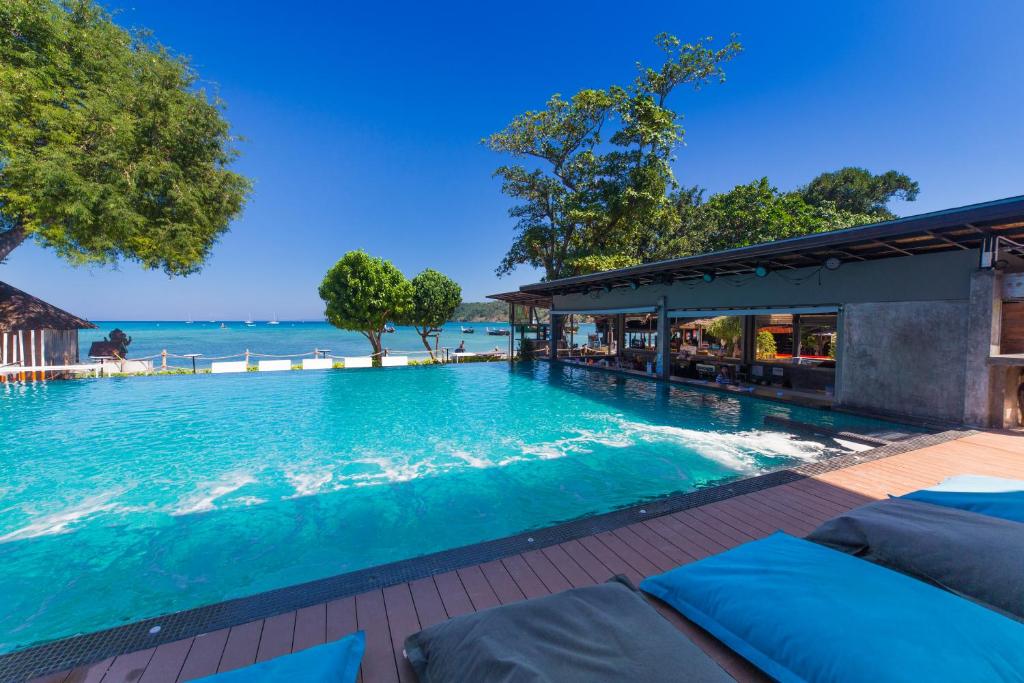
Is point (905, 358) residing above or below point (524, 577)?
above

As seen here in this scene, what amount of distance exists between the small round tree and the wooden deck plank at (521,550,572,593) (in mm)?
19144

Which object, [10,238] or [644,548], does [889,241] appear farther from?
[10,238]

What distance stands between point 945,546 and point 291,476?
A: 7056mm

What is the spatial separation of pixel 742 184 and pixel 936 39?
990 cm

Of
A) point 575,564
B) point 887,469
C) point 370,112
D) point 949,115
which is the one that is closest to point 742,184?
point 949,115

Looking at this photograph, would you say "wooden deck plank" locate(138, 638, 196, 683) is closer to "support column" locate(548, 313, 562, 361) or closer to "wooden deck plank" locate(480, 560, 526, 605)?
"wooden deck plank" locate(480, 560, 526, 605)

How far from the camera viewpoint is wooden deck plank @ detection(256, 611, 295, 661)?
7.22 ft

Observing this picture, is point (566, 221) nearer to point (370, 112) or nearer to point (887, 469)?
point (370, 112)

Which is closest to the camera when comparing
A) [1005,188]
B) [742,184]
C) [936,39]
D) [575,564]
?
[575,564]

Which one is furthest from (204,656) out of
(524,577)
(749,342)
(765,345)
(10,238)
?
(10,238)

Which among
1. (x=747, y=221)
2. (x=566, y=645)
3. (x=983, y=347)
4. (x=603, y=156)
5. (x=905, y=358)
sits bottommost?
(x=566, y=645)

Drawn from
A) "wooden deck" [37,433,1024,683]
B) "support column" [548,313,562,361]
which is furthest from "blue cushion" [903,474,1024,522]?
"support column" [548,313,562,361]

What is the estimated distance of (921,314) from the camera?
7.59 meters

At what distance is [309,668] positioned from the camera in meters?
1.62
